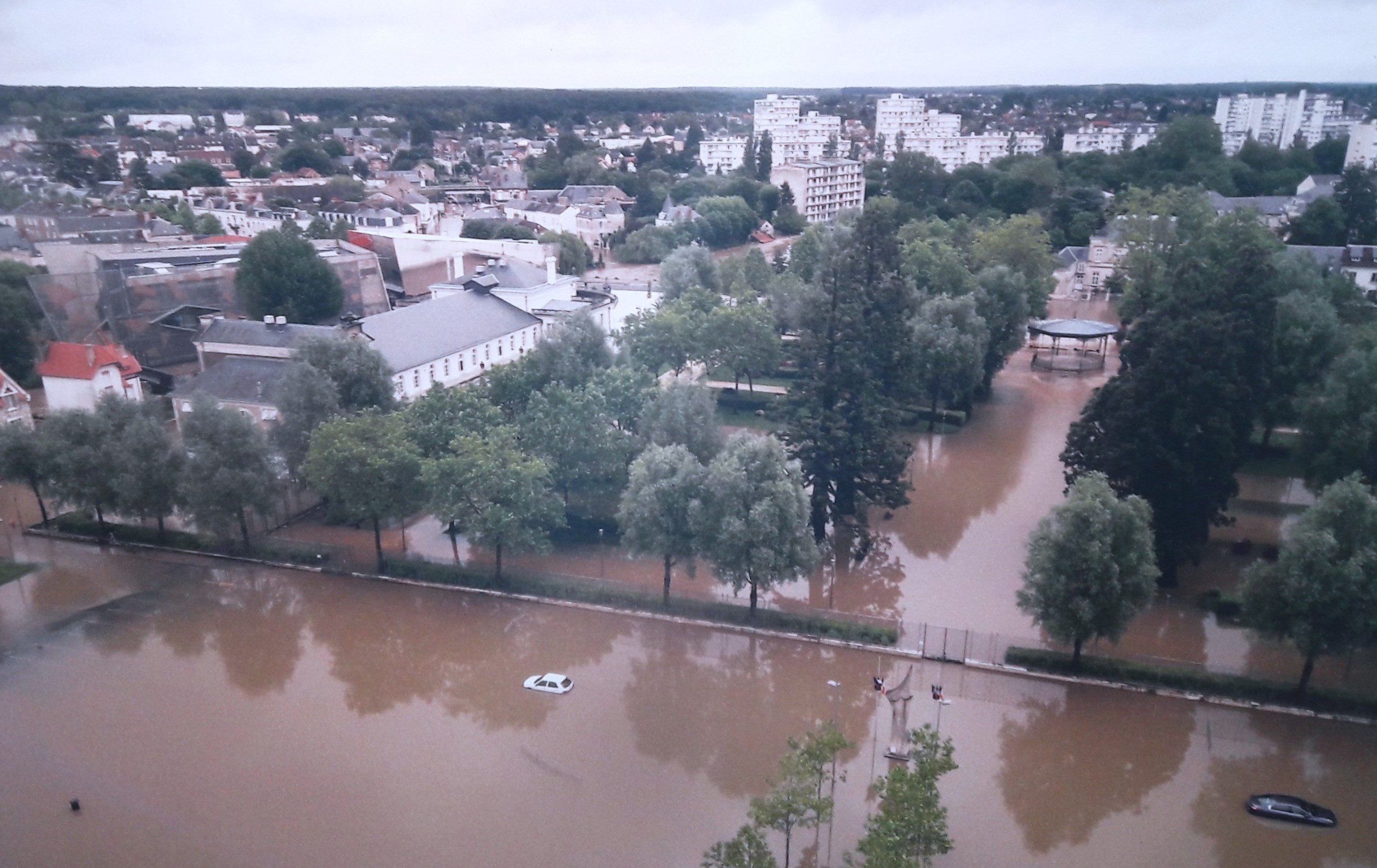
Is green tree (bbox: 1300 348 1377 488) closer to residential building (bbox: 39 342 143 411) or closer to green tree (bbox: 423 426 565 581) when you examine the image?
green tree (bbox: 423 426 565 581)

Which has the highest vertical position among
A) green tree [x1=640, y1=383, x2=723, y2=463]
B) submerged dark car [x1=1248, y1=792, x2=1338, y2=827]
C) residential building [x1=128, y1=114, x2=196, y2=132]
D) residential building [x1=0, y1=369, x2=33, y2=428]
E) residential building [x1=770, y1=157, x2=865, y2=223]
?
residential building [x1=128, y1=114, x2=196, y2=132]

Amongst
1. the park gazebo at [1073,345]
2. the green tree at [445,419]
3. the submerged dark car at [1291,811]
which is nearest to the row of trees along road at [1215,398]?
the submerged dark car at [1291,811]

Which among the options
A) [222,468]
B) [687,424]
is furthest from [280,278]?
[687,424]

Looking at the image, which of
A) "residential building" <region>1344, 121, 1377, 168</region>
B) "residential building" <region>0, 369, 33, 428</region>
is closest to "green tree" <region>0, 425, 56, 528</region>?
"residential building" <region>0, 369, 33, 428</region>

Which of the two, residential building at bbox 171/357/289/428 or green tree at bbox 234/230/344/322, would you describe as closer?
residential building at bbox 171/357/289/428

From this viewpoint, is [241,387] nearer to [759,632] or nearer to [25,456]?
[25,456]

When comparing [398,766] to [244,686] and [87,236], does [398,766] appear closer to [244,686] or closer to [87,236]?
[244,686]
